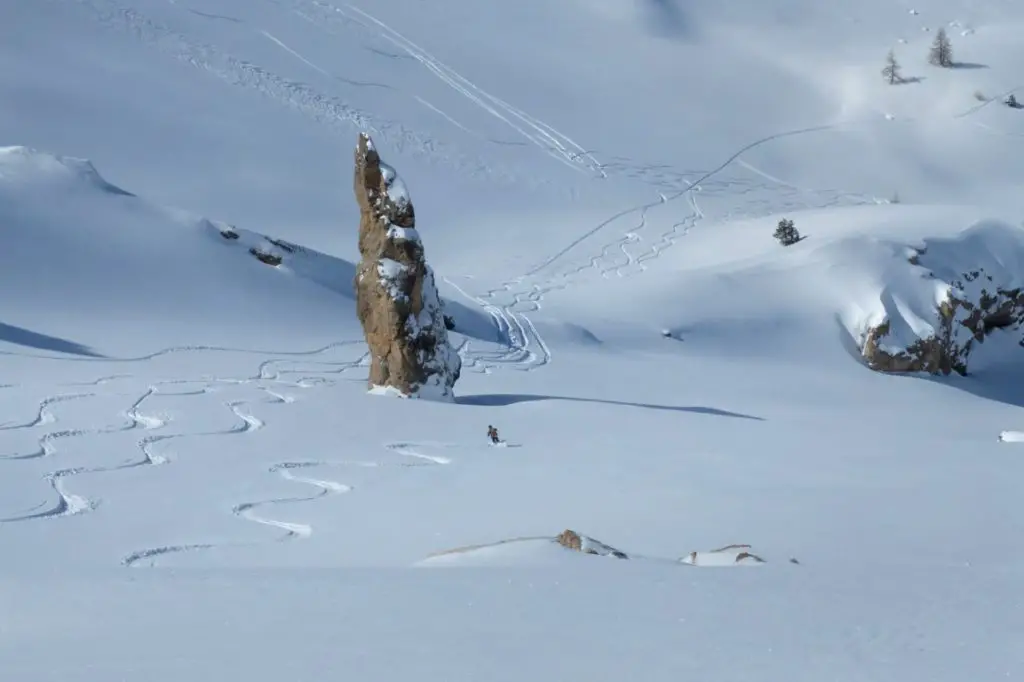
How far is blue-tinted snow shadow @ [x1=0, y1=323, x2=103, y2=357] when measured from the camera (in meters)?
20.7

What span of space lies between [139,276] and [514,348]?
7.74 meters

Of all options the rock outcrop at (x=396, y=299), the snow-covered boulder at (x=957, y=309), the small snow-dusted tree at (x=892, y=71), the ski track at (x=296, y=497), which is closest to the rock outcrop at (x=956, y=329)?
the snow-covered boulder at (x=957, y=309)

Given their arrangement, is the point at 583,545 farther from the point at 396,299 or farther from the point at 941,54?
the point at 941,54

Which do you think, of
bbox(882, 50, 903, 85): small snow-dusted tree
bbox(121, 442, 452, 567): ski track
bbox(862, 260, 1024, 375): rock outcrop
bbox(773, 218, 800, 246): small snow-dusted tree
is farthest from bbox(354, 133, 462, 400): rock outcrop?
bbox(882, 50, 903, 85): small snow-dusted tree

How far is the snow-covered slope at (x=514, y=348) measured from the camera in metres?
5.87

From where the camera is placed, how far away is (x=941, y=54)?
56.5m

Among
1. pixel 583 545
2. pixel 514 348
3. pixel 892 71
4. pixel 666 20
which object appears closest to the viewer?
pixel 583 545

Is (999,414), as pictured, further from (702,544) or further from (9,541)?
(9,541)

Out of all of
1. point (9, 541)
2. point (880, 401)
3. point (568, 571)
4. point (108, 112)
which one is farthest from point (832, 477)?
point (108, 112)

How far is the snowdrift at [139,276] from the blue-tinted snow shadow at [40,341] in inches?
2.0

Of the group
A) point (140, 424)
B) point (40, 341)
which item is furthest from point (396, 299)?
point (40, 341)

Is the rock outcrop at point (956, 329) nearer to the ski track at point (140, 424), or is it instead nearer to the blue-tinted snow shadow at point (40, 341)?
the ski track at point (140, 424)

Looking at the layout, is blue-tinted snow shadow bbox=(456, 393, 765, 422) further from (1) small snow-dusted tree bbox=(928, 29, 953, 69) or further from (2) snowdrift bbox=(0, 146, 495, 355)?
(1) small snow-dusted tree bbox=(928, 29, 953, 69)

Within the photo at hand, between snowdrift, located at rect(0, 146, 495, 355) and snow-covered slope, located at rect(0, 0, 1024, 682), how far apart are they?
106mm
